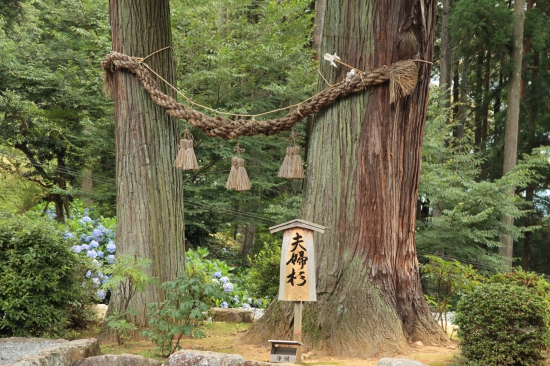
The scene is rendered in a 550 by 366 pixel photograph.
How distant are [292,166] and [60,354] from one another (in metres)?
2.73

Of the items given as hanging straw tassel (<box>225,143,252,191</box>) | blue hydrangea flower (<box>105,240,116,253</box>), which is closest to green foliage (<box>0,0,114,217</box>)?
blue hydrangea flower (<box>105,240,116,253</box>)

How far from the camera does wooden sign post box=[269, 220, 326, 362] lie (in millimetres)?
4816

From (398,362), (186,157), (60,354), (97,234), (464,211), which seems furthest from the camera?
(464,211)

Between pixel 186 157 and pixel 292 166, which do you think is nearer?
pixel 292 166

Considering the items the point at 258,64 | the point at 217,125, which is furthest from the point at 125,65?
the point at 258,64

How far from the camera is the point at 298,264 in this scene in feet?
15.9

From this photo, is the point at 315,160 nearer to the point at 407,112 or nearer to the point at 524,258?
the point at 407,112

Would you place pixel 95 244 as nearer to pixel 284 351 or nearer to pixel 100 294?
pixel 100 294

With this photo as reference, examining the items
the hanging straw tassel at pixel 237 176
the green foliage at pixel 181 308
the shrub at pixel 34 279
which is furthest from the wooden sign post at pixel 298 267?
the shrub at pixel 34 279

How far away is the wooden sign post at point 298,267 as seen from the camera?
15.8 ft

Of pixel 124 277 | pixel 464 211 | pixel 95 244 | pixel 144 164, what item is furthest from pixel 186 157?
pixel 464 211

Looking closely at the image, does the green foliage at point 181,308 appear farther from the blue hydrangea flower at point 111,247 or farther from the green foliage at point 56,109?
the green foliage at point 56,109

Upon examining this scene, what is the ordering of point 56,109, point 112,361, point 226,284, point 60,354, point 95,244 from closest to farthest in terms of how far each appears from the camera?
point 60,354, point 112,361, point 226,284, point 95,244, point 56,109

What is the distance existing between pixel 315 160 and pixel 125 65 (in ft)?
7.71
